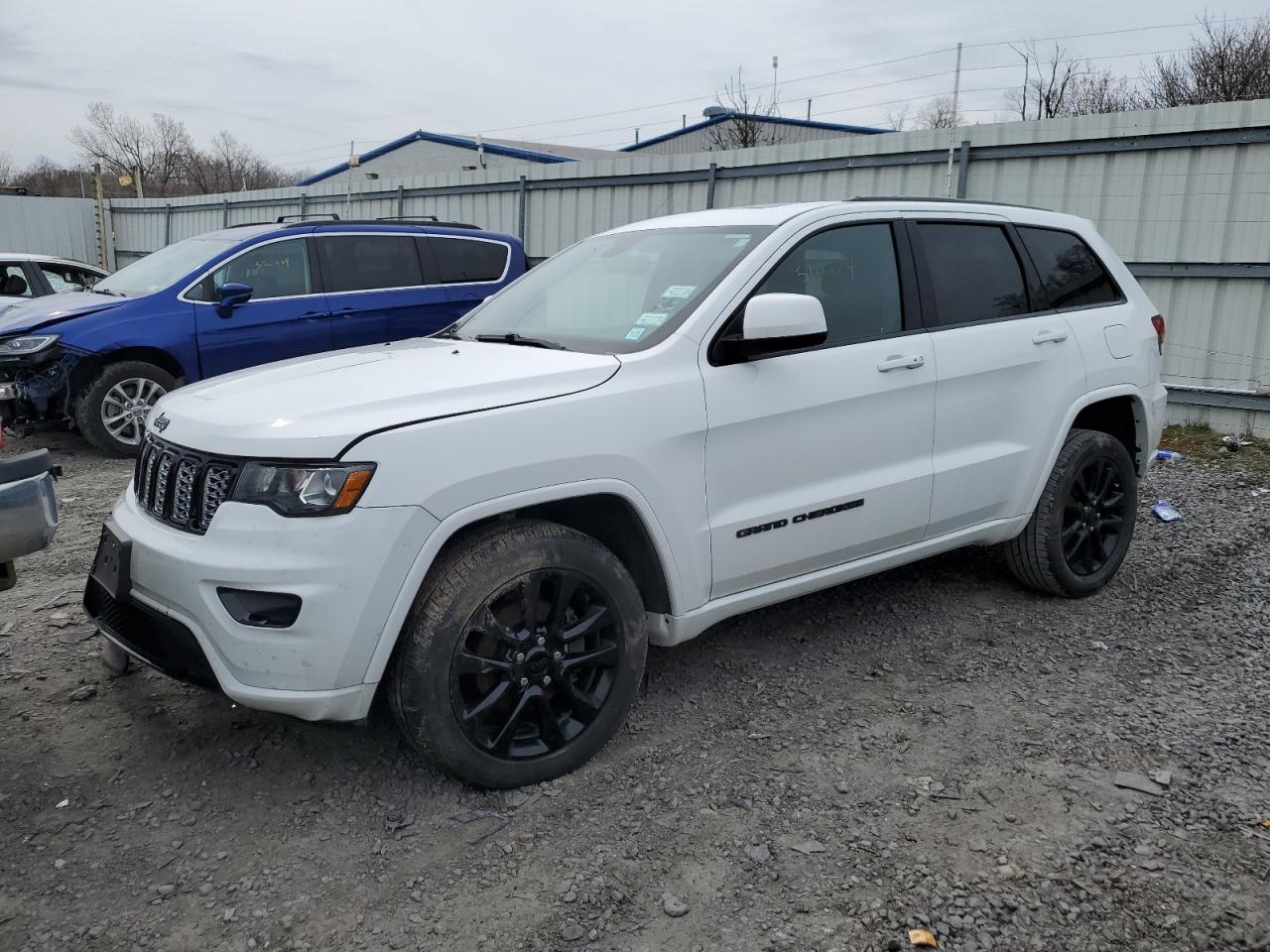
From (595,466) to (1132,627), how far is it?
286 cm

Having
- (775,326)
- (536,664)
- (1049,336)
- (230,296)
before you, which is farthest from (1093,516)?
(230,296)

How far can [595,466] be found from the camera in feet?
9.91

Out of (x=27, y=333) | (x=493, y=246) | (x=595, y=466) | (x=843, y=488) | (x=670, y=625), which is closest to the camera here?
(x=595, y=466)

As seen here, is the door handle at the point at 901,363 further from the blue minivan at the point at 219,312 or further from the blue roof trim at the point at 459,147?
the blue roof trim at the point at 459,147

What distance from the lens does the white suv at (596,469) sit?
108 inches

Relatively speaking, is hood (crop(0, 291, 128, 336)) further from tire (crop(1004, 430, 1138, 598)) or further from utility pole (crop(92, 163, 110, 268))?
utility pole (crop(92, 163, 110, 268))

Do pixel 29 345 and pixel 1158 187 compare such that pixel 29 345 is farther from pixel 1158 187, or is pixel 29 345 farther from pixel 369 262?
pixel 1158 187

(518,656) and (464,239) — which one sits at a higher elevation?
(464,239)

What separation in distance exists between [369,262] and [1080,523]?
622 centimetres

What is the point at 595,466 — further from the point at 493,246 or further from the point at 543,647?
the point at 493,246

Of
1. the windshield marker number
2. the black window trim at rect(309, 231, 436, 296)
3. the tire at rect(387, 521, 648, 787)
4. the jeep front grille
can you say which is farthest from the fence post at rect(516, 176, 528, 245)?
the tire at rect(387, 521, 648, 787)

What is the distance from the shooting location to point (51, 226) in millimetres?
21500

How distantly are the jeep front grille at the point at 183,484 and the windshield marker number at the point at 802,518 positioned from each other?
1.64 metres

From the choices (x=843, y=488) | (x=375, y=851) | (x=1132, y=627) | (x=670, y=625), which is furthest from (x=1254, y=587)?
(x=375, y=851)
